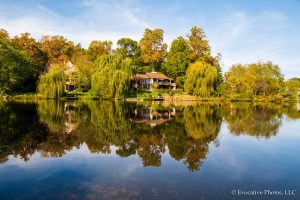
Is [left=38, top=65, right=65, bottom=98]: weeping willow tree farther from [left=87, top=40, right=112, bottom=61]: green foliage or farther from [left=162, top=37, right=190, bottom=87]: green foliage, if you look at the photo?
[left=162, top=37, right=190, bottom=87]: green foliage

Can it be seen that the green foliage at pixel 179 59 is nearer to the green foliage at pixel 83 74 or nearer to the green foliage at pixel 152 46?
the green foliage at pixel 152 46

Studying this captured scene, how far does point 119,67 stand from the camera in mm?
50969

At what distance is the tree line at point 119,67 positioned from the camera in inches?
1882

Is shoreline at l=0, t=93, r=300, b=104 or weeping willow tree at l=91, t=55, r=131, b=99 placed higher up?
weeping willow tree at l=91, t=55, r=131, b=99

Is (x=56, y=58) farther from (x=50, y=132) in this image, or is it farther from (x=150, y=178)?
(x=150, y=178)

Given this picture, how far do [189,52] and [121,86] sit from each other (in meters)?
28.3

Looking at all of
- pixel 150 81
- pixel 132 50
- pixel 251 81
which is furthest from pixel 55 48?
pixel 251 81

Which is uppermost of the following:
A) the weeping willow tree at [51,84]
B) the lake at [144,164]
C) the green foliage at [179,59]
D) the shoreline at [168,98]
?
the green foliage at [179,59]

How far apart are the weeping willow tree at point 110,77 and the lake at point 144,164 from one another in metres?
30.1

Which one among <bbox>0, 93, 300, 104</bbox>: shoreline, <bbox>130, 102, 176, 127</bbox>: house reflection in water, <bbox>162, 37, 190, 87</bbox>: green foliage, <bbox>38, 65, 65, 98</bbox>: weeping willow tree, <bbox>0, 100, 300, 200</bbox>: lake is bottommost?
<bbox>0, 100, 300, 200</bbox>: lake

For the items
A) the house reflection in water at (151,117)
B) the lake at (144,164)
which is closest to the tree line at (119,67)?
the house reflection in water at (151,117)

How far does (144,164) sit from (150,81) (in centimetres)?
5939

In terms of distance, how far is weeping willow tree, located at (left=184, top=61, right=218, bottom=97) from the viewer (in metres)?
55.5

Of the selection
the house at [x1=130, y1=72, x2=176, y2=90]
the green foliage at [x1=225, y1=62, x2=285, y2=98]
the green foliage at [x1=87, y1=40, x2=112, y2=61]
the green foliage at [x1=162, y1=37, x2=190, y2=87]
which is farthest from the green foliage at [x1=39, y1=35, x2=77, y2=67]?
the green foliage at [x1=225, y1=62, x2=285, y2=98]
